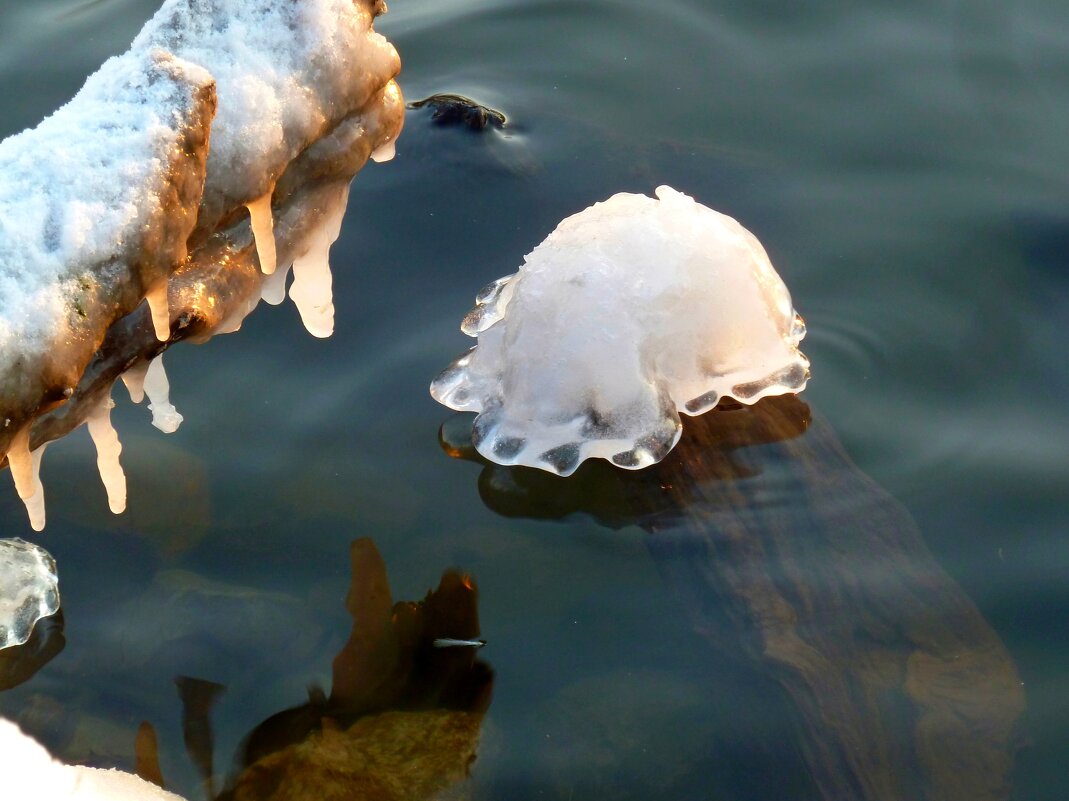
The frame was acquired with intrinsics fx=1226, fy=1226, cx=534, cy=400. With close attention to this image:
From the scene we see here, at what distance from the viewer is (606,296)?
2621 millimetres

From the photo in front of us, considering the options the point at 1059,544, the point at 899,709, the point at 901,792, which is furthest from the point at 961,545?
the point at 901,792

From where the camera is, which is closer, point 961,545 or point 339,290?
point 961,545

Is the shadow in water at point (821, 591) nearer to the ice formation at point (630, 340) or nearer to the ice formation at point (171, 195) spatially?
the ice formation at point (630, 340)

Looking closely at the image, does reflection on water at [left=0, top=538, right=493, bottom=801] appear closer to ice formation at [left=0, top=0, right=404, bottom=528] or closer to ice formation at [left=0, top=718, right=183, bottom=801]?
ice formation at [left=0, top=718, right=183, bottom=801]

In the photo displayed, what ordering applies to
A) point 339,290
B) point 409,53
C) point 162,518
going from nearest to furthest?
point 162,518, point 339,290, point 409,53

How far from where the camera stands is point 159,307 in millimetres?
1742

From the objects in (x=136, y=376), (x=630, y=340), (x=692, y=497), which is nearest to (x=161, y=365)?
(x=136, y=376)

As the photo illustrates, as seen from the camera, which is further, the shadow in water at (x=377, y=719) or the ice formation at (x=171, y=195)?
the shadow in water at (x=377, y=719)

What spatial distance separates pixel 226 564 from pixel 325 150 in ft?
3.46

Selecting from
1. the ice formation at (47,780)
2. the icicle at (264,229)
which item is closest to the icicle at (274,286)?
the icicle at (264,229)

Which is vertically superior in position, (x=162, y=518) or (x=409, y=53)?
(x=409, y=53)

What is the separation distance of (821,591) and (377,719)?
930 millimetres

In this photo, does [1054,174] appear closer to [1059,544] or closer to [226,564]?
[1059,544]

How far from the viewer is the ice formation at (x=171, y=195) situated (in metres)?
1.60
